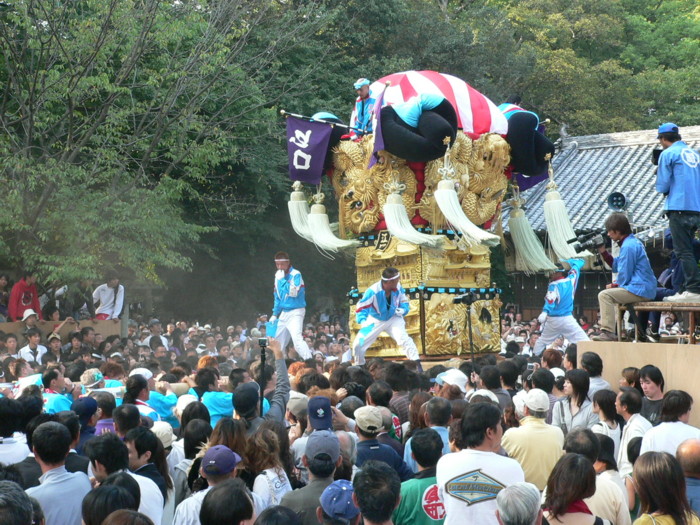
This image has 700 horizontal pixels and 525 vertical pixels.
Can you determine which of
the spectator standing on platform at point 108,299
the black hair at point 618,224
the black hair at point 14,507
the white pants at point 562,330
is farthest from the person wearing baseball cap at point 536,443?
the spectator standing on platform at point 108,299

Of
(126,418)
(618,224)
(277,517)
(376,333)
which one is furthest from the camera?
(376,333)

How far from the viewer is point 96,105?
1587 centimetres

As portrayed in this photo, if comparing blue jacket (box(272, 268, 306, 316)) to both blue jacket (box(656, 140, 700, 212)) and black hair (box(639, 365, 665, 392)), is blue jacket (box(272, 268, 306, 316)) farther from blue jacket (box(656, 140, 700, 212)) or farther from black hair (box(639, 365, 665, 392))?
black hair (box(639, 365, 665, 392))

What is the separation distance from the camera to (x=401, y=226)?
45.8 ft

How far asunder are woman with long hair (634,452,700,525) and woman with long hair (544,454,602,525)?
9.0 inches

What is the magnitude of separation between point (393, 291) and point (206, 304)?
32.0 ft

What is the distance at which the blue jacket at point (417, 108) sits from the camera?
13.9 metres

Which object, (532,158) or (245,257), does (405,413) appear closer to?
(532,158)

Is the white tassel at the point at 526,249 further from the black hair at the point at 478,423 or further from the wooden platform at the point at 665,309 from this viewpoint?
the black hair at the point at 478,423

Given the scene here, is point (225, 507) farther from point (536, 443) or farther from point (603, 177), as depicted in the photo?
point (603, 177)

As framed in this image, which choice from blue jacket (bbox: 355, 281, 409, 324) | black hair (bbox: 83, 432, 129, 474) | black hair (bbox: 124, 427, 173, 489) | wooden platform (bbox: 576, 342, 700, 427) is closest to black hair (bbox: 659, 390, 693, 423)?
wooden platform (bbox: 576, 342, 700, 427)

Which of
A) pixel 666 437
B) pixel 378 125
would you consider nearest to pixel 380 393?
pixel 666 437

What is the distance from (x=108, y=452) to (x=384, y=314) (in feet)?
28.4

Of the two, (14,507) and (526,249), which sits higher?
(526,249)
